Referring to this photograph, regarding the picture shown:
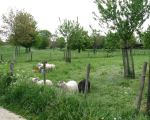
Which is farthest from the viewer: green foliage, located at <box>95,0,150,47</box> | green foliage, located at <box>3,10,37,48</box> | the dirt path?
green foliage, located at <box>3,10,37,48</box>

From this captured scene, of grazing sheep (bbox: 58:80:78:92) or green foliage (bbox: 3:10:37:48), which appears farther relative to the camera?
green foliage (bbox: 3:10:37:48)

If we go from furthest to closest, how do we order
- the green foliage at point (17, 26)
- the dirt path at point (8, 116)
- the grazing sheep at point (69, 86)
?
the green foliage at point (17, 26) → the grazing sheep at point (69, 86) → the dirt path at point (8, 116)

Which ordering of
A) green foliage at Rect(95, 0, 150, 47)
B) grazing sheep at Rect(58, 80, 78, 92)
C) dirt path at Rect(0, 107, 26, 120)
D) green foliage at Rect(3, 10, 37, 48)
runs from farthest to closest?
green foliage at Rect(3, 10, 37, 48)
green foliage at Rect(95, 0, 150, 47)
grazing sheep at Rect(58, 80, 78, 92)
dirt path at Rect(0, 107, 26, 120)

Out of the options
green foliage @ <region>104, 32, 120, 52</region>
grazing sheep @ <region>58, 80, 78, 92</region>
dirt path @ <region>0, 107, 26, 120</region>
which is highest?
green foliage @ <region>104, 32, 120, 52</region>

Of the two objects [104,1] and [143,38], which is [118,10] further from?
[143,38]

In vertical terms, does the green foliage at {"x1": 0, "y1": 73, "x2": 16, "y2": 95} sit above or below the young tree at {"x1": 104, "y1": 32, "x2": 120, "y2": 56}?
below

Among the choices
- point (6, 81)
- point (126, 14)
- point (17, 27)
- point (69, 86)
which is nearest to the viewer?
point (69, 86)

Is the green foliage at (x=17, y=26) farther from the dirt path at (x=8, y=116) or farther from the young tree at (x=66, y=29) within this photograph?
the dirt path at (x=8, y=116)

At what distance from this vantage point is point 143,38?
20.0 metres

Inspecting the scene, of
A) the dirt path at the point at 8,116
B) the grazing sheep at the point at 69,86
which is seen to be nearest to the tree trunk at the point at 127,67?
the grazing sheep at the point at 69,86

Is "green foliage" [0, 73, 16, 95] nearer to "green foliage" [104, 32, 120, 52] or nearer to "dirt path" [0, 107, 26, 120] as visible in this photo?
"dirt path" [0, 107, 26, 120]

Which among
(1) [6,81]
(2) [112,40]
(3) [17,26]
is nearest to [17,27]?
(3) [17,26]

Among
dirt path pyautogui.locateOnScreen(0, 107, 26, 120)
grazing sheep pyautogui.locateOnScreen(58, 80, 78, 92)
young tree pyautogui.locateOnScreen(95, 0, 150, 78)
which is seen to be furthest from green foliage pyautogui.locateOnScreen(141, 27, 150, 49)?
dirt path pyautogui.locateOnScreen(0, 107, 26, 120)

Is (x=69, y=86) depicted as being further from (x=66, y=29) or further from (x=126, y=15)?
(x=66, y=29)
